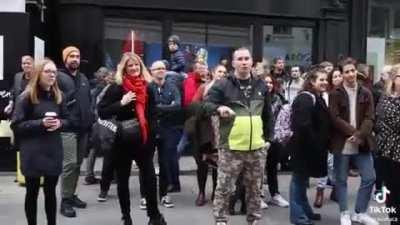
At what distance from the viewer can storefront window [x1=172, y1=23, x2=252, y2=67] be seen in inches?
531

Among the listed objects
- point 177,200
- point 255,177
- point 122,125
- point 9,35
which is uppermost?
point 9,35

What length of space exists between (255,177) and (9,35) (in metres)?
5.08

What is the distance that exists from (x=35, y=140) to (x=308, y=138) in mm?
2787

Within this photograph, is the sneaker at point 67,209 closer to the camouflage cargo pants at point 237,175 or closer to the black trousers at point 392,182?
the camouflage cargo pants at point 237,175

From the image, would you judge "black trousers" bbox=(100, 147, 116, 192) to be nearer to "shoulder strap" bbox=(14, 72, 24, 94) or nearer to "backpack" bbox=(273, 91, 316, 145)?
"shoulder strap" bbox=(14, 72, 24, 94)

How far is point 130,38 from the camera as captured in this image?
1309 cm

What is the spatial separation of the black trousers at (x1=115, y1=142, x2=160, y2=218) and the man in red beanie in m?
0.84

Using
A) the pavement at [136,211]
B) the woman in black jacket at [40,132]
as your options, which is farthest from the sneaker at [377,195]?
the woman in black jacket at [40,132]

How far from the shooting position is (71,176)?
27.1 ft

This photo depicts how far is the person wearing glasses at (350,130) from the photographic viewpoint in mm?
7766

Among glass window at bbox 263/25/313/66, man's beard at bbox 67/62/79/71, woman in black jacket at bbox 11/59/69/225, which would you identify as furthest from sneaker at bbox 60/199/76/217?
glass window at bbox 263/25/313/66

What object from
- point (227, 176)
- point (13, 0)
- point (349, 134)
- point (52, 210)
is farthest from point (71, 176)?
point (13, 0)

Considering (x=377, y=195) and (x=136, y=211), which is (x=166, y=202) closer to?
(x=136, y=211)

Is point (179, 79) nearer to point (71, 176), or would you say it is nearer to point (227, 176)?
point (71, 176)
